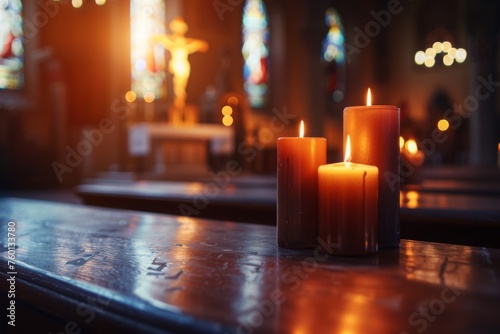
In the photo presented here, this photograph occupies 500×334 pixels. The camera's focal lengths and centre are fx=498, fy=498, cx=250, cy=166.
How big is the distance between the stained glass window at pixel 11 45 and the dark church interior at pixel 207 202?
21 millimetres

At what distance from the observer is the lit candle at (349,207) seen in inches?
28.3

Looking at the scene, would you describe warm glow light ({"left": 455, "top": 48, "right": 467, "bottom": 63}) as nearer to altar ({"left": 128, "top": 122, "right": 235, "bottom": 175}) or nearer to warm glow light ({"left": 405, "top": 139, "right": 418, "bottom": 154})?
altar ({"left": 128, "top": 122, "right": 235, "bottom": 175})

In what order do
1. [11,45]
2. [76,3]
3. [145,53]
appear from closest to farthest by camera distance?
[76,3]
[11,45]
[145,53]

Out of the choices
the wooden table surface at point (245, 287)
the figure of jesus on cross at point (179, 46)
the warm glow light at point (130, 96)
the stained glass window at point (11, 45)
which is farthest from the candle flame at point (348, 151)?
the stained glass window at point (11, 45)

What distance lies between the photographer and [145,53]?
8.79 meters

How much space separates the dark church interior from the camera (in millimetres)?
513

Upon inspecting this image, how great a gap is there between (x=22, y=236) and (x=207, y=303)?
0.68 m

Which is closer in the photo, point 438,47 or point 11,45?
point 11,45

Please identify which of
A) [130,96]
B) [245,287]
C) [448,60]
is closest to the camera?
[245,287]

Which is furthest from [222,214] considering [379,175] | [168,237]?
[379,175]

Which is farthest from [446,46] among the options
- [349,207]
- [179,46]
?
[349,207]

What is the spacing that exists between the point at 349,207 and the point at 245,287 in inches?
9.2

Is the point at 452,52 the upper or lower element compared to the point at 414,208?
upper

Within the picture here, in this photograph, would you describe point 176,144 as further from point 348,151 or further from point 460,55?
point 460,55
